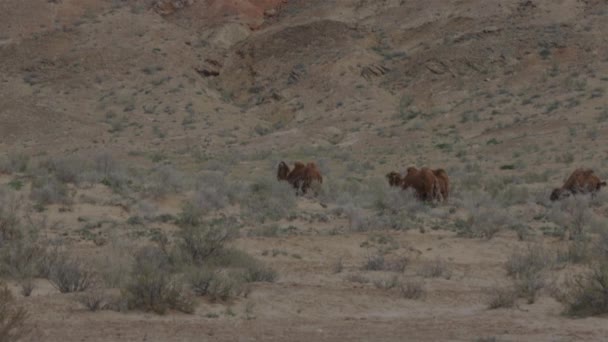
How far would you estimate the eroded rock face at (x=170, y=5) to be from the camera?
206ft

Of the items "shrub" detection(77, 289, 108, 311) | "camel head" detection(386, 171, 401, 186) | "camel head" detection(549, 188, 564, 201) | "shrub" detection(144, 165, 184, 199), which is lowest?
"shrub" detection(77, 289, 108, 311)

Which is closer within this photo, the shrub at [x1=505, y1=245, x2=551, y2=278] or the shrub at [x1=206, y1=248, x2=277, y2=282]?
the shrub at [x1=206, y1=248, x2=277, y2=282]

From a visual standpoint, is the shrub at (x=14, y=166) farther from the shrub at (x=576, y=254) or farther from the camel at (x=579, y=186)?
the shrub at (x=576, y=254)

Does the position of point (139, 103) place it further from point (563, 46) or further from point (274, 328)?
point (274, 328)

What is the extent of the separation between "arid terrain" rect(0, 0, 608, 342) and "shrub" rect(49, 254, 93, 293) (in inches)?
1.5

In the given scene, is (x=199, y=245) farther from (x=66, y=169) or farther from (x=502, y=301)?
(x=66, y=169)

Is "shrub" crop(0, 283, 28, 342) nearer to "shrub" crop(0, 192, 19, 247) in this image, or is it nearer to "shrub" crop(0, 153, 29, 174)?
"shrub" crop(0, 192, 19, 247)

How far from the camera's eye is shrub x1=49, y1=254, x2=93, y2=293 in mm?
11383

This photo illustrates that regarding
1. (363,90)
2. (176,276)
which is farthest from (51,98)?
(176,276)

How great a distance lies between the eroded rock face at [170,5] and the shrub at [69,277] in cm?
5196

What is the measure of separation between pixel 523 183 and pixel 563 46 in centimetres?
2313

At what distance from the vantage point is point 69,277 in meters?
11.5

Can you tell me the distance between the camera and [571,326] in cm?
978

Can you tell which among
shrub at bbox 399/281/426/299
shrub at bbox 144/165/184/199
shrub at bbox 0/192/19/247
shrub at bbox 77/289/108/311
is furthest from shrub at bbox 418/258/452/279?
shrub at bbox 144/165/184/199
